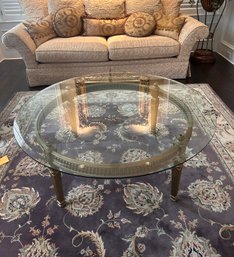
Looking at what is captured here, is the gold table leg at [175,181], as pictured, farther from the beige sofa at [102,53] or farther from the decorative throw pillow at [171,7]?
the decorative throw pillow at [171,7]

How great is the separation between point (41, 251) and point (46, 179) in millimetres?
525

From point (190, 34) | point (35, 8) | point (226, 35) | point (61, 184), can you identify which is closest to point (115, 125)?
point (61, 184)

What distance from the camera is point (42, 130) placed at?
1.64 meters

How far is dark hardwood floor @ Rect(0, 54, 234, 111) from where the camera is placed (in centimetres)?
277

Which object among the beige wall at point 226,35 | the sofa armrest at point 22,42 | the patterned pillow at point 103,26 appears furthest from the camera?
the beige wall at point 226,35

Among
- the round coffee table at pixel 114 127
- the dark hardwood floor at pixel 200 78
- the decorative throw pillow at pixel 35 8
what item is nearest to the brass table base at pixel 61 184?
the round coffee table at pixel 114 127

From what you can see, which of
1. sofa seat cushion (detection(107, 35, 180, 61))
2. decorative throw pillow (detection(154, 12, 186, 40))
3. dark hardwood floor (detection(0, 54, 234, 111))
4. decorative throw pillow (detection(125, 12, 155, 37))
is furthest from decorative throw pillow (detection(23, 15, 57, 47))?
decorative throw pillow (detection(154, 12, 186, 40))

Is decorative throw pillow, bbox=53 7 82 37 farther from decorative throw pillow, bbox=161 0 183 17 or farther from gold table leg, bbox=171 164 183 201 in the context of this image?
gold table leg, bbox=171 164 183 201

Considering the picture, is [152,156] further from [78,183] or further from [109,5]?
[109,5]

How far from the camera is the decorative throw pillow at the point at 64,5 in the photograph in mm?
2971

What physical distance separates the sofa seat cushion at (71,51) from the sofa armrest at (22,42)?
0.26ft

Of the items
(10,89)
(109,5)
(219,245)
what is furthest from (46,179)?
(109,5)

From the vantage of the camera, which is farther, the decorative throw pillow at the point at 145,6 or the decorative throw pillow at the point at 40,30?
the decorative throw pillow at the point at 145,6

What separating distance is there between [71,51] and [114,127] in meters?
1.36
